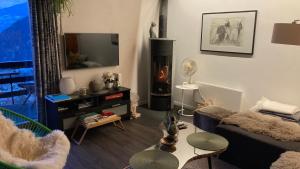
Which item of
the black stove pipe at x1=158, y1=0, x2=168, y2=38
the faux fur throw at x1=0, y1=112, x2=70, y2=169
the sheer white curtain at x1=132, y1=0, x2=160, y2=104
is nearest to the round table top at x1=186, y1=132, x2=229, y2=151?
the faux fur throw at x1=0, y1=112, x2=70, y2=169

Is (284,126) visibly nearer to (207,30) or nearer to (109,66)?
(207,30)

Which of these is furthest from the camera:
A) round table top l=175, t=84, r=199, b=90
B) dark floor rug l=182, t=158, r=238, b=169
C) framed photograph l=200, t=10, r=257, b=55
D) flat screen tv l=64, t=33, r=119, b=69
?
round table top l=175, t=84, r=199, b=90

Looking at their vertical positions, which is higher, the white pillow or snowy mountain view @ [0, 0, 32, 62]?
snowy mountain view @ [0, 0, 32, 62]

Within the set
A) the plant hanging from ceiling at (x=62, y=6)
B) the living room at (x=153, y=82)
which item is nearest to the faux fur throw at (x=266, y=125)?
the living room at (x=153, y=82)

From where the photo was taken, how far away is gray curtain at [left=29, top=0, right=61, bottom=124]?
3.14m

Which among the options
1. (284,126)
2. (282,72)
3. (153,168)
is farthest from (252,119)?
(153,168)

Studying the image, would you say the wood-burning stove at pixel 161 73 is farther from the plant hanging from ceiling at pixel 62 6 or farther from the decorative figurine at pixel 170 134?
the decorative figurine at pixel 170 134

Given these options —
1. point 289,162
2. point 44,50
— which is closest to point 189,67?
point 44,50

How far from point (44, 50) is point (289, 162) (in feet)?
9.83

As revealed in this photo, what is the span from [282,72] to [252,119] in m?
1.19

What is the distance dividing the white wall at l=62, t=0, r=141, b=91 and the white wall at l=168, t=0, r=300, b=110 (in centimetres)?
88

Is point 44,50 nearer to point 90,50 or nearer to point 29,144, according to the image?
point 90,50

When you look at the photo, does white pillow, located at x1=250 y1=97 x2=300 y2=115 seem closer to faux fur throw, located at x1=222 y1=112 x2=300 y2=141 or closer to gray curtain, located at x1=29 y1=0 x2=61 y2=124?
faux fur throw, located at x1=222 y1=112 x2=300 y2=141

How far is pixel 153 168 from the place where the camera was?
5.90 feet
